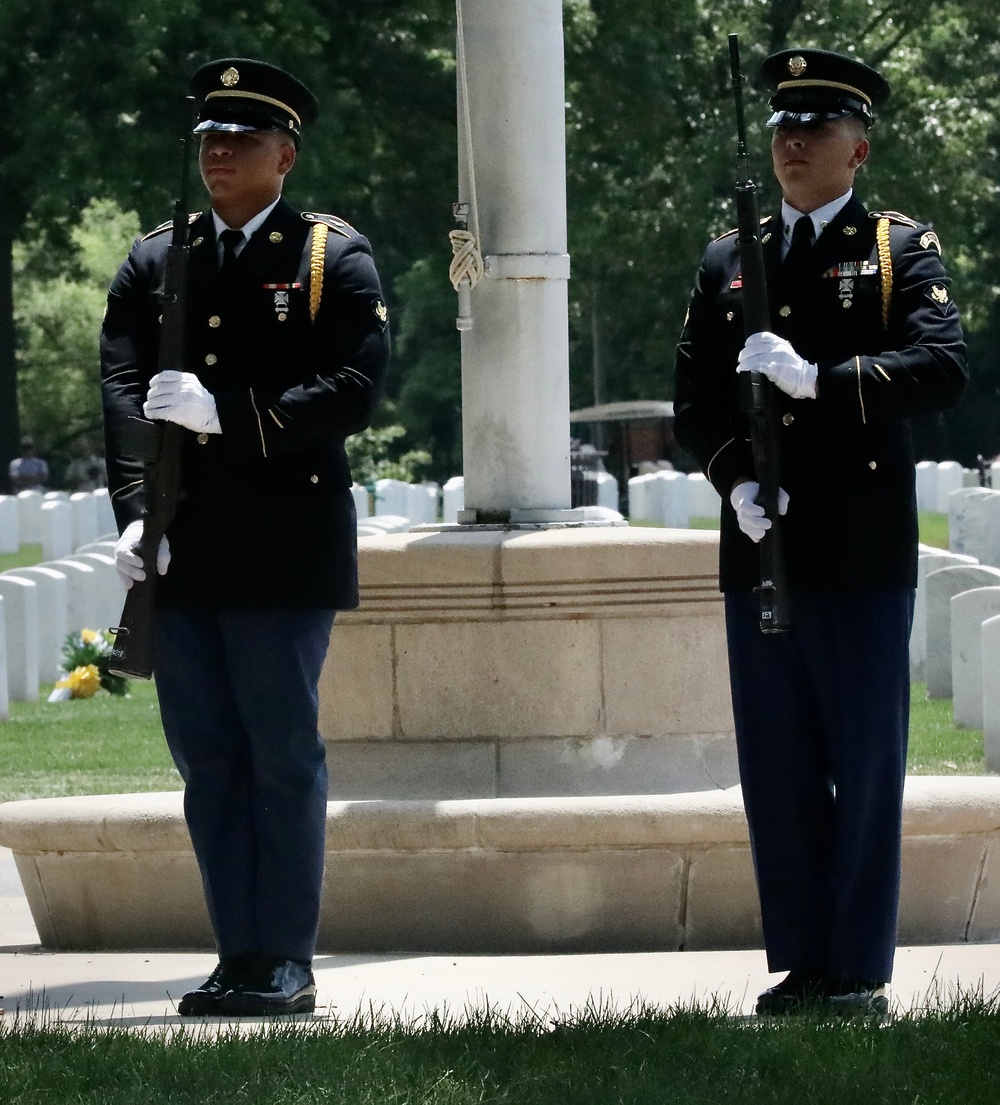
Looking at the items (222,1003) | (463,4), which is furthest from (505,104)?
(222,1003)

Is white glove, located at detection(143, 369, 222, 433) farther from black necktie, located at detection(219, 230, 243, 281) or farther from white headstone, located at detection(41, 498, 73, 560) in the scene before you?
white headstone, located at detection(41, 498, 73, 560)

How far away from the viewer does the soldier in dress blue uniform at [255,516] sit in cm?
517

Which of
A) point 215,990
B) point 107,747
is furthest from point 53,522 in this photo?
point 215,990

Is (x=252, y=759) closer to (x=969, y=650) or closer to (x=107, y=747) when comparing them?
(x=107, y=747)

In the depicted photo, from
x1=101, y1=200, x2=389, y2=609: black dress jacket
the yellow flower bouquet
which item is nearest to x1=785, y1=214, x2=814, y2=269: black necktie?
x1=101, y1=200, x2=389, y2=609: black dress jacket

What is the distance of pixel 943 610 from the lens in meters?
13.2

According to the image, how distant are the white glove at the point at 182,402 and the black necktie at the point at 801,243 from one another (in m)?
1.35

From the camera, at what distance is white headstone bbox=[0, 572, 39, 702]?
48.5ft

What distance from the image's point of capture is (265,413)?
5.11 metres

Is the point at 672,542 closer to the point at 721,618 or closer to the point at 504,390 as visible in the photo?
the point at 721,618

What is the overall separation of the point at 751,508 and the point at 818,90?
37.4 inches

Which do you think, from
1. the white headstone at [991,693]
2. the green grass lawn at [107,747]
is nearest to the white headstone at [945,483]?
the green grass lawn at [107,747]

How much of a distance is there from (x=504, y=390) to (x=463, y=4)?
1230 millimetres

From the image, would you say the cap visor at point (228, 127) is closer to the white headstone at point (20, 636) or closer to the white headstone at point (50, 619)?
the white headstone at point (20, 636)
